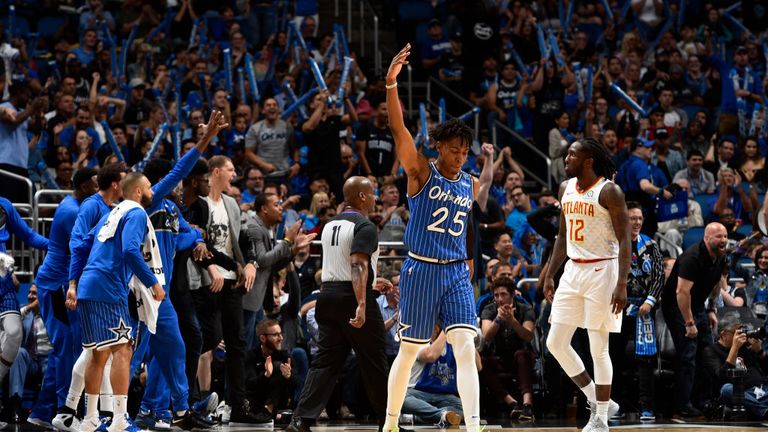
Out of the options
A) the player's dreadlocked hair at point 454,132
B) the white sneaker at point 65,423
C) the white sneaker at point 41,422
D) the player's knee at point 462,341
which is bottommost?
the white sneaker at point 41,422

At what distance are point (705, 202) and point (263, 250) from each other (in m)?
8.19

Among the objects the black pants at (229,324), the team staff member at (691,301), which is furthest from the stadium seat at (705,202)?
the black pants at (229,324)

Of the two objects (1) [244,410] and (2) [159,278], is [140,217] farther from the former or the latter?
Answer: (1) [244,410]

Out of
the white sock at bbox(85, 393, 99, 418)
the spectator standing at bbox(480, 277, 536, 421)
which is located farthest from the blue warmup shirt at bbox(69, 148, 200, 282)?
the spectator standing at bbox(480, 277, 536, 421)

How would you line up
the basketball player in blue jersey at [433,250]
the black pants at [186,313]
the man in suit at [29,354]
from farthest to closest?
the man in suit at [29,354] < the black pants at [186,313] < the basketball player in blue jersey at [433,250]

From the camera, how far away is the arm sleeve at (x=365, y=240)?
8922 mm

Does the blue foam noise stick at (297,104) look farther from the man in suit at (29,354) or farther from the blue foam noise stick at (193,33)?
the man in suit at (29,354)

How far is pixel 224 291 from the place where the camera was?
10.5 metres

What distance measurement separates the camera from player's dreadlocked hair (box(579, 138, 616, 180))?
9.02m

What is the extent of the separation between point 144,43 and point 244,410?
9.62 meters

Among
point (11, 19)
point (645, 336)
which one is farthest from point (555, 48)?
point (11, 19)

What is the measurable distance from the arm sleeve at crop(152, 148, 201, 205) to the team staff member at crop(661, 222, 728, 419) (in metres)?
5.35

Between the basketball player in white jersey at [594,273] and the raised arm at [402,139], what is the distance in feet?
5.03

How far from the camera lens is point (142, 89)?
1698cm
